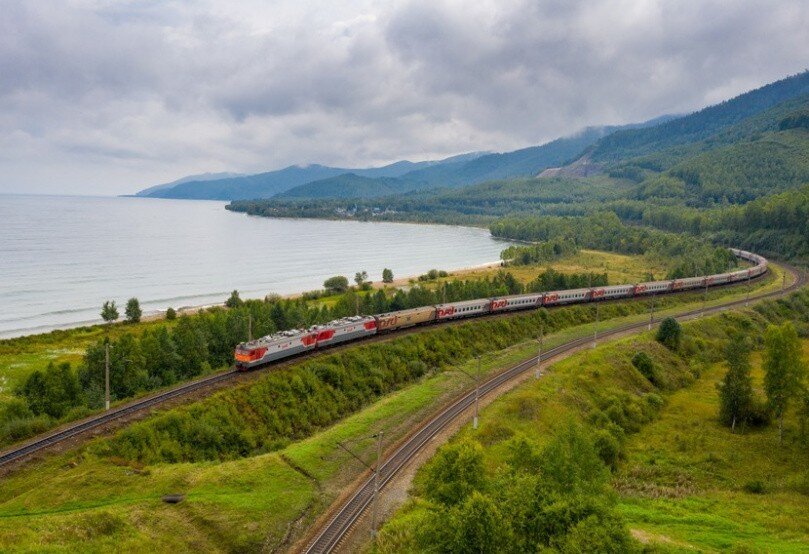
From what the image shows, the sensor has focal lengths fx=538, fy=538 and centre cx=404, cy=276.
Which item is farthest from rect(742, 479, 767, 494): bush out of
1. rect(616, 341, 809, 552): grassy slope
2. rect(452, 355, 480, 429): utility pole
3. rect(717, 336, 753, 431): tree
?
rect(452, 355, 480, 429): utility pole

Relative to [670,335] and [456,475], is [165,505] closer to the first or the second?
[456,475]

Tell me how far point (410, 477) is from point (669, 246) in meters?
175

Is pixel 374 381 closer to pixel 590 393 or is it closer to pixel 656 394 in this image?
pixel 590 393

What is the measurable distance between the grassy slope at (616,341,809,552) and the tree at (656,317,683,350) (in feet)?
46.6

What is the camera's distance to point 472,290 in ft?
341

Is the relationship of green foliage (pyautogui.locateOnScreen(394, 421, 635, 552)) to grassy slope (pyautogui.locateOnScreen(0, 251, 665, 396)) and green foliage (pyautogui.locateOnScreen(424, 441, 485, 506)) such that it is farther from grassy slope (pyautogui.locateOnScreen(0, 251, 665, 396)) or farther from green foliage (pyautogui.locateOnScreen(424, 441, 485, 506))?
grassy slope (pyautogui.locateOnScreen(0, 251, 665, 396))

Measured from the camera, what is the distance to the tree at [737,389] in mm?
56125

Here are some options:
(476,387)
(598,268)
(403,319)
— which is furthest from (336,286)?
(598,268)

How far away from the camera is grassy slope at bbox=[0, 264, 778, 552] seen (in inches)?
1092

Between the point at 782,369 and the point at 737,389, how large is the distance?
4691mm

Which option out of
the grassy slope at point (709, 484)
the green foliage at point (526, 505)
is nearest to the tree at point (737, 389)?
the grassy slope at point (709, 484)

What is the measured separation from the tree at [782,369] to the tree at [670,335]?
23.4 m

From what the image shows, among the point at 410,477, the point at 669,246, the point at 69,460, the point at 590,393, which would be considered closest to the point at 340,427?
the point at 410,477

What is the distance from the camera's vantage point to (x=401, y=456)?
4372 centimetres
